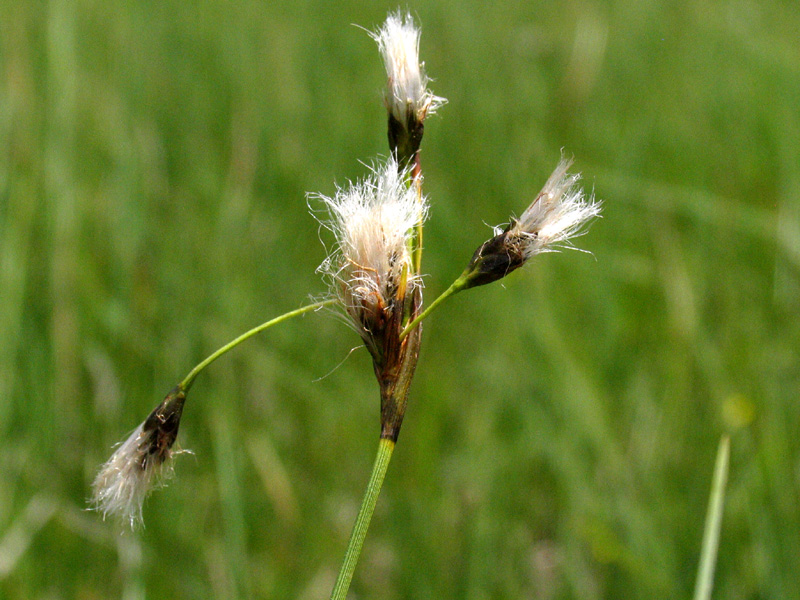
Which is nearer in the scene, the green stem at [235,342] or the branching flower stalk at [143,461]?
the green stem at [235,342]

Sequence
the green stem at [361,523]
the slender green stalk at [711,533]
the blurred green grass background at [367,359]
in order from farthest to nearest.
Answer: the blurred green grass background at [367,359] < the slender green stalk at [711,533] < the green stem at [361,523]

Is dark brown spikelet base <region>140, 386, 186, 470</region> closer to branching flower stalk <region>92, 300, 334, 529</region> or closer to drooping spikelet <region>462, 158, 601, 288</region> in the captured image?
branching flower stalk <region>92, 300, 334, 529</region>

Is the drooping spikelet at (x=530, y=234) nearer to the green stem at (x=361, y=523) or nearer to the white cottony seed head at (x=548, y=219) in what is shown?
the white cottony seed head at (x=548, y=219)

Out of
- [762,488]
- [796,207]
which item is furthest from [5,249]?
[796,207]

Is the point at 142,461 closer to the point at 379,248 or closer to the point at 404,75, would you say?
the point at 379,248

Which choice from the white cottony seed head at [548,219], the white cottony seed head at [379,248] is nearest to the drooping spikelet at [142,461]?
the white cottony seed head at [379,248]

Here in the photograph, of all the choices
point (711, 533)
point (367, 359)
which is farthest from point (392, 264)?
point (367, 359)
